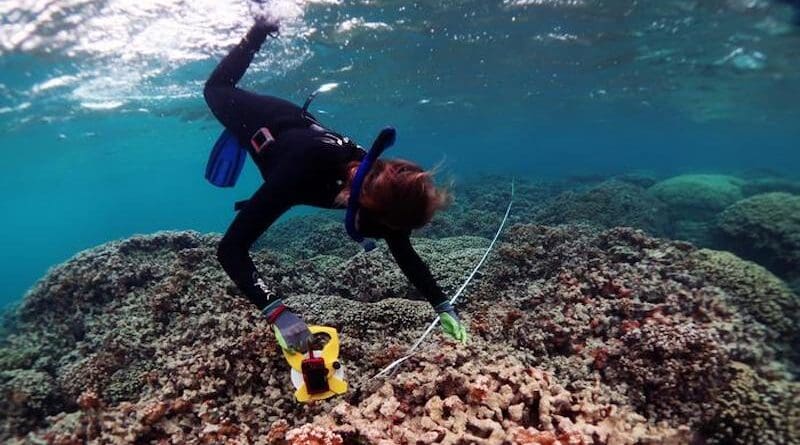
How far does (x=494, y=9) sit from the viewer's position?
1720 centimetres

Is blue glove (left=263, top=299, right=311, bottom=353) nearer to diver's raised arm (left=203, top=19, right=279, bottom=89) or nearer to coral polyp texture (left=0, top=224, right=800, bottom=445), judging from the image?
coral polyp texture (left=0, top=224, right=800, bottom=445)

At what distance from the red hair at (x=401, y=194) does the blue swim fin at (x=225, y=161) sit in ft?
10.2

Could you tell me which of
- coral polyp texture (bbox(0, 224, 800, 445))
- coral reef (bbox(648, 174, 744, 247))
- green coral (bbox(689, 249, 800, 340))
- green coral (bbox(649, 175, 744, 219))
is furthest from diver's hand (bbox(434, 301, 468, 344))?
green coral (bbox(649, 175, 744, 219))

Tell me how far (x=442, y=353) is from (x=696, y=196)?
18.1 meters

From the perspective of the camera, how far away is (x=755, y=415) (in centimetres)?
422

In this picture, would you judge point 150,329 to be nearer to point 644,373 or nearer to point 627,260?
point 644,373

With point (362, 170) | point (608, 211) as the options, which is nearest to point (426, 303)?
point (362, 170)

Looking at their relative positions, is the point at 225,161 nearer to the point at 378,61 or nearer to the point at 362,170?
the point at 362,170

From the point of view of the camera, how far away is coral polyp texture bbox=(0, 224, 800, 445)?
3621 mm

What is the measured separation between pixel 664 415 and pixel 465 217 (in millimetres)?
11215

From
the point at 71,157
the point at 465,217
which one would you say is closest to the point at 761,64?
the point at 465,217

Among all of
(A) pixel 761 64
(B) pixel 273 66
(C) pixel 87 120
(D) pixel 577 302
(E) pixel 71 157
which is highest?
(E) pixel 71 157

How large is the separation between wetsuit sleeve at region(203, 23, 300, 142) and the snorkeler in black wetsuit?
0.02 m

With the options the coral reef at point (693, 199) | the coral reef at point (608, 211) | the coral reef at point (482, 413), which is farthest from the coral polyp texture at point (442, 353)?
the coral reef at point (693, 199)
